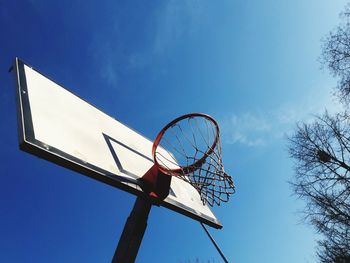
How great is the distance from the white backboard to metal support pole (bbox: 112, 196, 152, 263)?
0.48ft

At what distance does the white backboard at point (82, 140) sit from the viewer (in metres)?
2.12

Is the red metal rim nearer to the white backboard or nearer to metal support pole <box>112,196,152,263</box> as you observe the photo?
the white backboard

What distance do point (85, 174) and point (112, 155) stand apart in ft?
2.25

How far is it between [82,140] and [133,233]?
3.33 ft

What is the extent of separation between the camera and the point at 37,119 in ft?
7.49

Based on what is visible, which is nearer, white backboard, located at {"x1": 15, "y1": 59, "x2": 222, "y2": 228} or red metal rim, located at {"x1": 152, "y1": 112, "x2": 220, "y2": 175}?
white backboard, located at {"x1": 15, "y1": 59, "x2": 222, "y2": 228}

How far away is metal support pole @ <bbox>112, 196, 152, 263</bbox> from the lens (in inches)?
86.7

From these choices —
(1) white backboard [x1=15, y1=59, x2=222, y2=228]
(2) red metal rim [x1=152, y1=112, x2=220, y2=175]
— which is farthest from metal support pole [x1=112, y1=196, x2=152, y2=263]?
(2) red metal rim [x1=152, y1=112, x2=220, y2=175]

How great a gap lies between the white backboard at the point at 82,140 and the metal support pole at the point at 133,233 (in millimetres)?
145

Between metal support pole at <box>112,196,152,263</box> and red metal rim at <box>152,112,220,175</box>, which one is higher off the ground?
red metal rim at <box>152,112,220,175</box>

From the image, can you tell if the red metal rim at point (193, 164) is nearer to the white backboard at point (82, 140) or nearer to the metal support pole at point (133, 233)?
the white backboard at point (82, 140)

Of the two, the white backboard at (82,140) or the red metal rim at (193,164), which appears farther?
the red metal rim at (193,164)

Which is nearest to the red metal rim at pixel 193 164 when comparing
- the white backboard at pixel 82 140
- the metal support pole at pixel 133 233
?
the white backboard at pixel 82 140

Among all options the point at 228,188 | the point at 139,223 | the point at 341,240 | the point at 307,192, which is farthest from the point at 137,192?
the point at 341,240
